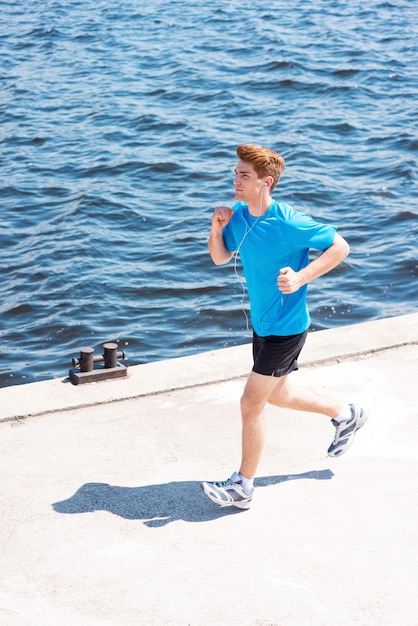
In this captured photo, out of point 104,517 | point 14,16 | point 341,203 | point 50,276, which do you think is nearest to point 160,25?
point 14,16

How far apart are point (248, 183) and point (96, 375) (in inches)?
77.1

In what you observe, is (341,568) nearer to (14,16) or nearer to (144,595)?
(144,595)

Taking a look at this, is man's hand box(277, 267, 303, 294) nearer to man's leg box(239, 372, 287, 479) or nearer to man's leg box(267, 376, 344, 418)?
man's leg box(239, 372, 287, 479)

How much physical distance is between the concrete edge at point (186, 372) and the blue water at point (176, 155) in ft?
8.14

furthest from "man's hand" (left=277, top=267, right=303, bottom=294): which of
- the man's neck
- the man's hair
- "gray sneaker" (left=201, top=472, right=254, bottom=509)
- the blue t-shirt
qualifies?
"gray sneaker" (left=201, top=472, right=254, bottom=509)

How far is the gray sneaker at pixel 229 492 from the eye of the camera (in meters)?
4.87

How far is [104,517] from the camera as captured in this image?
491 centimetres

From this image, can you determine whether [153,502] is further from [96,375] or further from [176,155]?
[176,155]

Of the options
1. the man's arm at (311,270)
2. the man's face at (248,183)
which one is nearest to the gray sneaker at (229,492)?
the man's arm at (311,270)

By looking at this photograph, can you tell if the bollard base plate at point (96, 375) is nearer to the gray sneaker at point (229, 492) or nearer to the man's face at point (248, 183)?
the gray sneaker at point (229, 492)

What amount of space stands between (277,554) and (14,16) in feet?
69.2

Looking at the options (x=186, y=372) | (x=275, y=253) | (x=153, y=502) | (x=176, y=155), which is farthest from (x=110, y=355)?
(x=176, y=155)

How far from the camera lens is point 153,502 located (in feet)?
16.6

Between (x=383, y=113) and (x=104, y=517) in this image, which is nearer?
(x=104, y=517)
